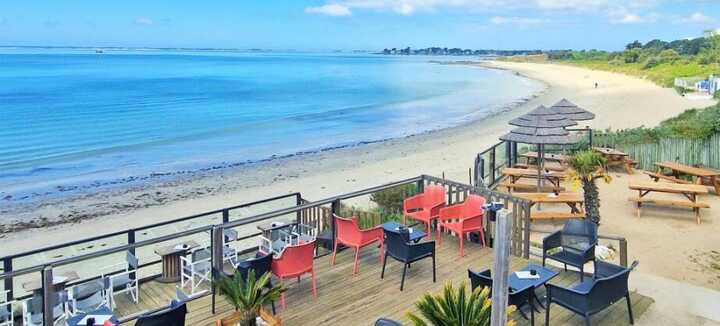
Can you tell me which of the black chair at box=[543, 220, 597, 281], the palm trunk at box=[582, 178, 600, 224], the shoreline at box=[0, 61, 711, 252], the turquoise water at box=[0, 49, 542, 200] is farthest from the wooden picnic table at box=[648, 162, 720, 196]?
the turquoise water at box=[0, 49, 542, 200]

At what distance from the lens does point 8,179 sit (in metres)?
22.2

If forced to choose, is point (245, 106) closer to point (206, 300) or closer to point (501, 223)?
point (206, 300)

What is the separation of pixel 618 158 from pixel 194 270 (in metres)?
14.1

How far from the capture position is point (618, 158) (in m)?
17.2

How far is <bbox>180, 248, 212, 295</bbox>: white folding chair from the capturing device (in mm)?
7293

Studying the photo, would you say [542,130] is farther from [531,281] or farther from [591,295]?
[591,295]

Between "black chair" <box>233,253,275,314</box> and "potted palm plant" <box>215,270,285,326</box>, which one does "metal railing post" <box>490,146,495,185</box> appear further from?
"potted palm plant" <box>215,270,285,326</box>

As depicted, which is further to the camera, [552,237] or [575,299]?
[552,237]

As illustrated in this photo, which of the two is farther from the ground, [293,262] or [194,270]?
[293,262]

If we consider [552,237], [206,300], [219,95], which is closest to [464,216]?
[552,237]

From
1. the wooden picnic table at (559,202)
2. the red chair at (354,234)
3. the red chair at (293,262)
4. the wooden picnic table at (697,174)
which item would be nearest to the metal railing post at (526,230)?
the red chair at (354,234)

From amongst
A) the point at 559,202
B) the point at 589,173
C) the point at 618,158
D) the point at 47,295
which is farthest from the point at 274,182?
the point at 47,295

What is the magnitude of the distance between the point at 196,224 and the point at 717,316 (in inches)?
448

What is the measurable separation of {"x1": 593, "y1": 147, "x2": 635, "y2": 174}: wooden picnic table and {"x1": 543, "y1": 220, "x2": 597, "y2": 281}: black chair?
31.9 ft
